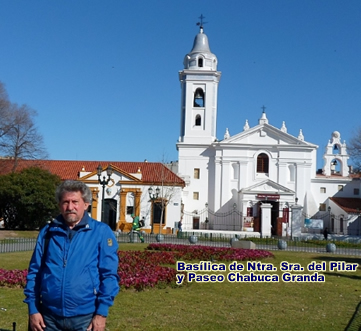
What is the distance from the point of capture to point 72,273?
13.4 ft

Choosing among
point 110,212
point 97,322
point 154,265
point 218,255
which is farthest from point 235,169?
point 97,322

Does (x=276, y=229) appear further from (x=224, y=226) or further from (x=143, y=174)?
(x=143, y=174)

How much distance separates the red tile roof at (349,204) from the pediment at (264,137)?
243 inches

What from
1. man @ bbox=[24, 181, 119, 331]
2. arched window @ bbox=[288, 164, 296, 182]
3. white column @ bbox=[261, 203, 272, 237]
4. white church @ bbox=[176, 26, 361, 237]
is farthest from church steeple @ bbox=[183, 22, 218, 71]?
man @ bbox=[24, 181, 119, 331]

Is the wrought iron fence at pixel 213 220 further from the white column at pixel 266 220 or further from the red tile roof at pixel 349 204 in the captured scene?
the red tile roof at pixel 349 204

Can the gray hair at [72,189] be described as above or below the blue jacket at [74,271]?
above

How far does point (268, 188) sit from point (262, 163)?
348cm

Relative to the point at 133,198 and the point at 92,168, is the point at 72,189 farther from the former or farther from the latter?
the point at 92,168

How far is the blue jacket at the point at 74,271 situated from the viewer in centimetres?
407

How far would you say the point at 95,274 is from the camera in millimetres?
4188

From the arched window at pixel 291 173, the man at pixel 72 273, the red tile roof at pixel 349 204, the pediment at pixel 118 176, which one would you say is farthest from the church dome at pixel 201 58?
the man at pixel 72 273

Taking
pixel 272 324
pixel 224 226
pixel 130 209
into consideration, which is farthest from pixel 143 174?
pixel 272 324

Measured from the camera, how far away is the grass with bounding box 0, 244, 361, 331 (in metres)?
7.69

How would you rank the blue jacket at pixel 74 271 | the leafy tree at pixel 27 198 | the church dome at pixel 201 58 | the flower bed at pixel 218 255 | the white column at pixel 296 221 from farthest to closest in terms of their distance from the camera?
1. the church dome at pixel 201 58
2. the white column at pixel 296 221
3. the leafy tree at pixel 27 198
4. the flower bed at pixel 218 255
5. the blue jacket at pixel 74 271
